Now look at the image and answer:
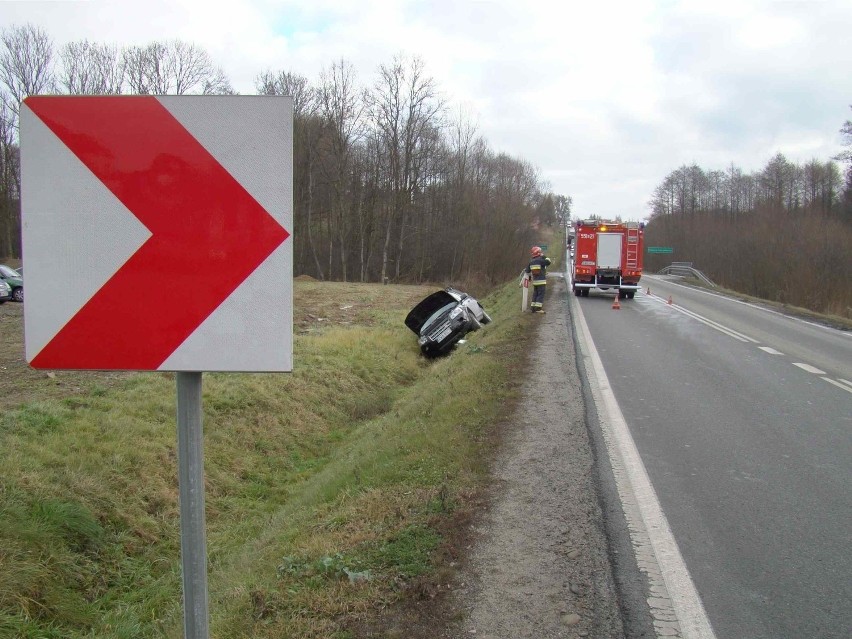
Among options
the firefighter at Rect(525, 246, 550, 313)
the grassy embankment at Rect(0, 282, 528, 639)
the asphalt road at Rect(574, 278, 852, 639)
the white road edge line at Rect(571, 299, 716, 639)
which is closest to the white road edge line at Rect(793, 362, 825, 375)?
the asphalt road at Rect(574, 278, 852, 639)

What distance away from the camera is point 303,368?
14.6 m

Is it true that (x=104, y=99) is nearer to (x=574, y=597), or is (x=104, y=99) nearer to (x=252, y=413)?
(x=574, y=597)

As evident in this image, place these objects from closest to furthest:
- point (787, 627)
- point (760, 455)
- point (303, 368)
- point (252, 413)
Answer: point (787, 627) → point (760, 455) → point (252, 413) → point (303, 368)

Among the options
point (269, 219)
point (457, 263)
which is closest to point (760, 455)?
point (269, 219)

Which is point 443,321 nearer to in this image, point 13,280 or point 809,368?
point 809,368

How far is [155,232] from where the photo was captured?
1.81 m

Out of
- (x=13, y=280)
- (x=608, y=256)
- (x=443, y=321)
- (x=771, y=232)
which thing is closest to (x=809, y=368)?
(x=443, y=321)

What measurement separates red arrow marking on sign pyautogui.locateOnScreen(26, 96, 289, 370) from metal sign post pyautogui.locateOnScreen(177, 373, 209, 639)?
13 cm

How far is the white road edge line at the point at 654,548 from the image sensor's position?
3359 millimetres

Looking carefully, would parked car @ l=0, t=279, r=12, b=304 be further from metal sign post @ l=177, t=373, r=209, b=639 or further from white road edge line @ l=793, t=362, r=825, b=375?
metal sign post @ l=177, t=373, r=209, b=639

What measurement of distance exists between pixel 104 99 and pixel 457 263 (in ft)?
179

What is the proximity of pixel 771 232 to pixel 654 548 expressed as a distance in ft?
160

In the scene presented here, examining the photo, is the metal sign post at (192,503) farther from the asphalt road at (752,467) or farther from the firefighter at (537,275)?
the firefighter at (537,275)

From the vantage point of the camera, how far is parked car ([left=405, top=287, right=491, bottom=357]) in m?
17.8
